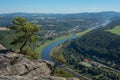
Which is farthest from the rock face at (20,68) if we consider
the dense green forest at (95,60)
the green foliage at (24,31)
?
the dense green forest at (95,60)

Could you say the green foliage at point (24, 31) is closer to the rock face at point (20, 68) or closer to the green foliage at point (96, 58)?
the rock face at point (20, 68)

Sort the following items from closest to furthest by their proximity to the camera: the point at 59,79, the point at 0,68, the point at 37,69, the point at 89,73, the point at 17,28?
the point at 59,79
the point at 0,68
the point at 37,69
the point at 17,28
the point at 89,73

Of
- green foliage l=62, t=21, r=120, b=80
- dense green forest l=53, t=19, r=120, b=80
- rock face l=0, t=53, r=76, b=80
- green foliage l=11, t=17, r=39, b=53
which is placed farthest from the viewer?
dense green forest l=53, t=19, r=120, b=80

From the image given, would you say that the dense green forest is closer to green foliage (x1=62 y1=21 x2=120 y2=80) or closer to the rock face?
green foliage (x1=62 y1=21 x2=120 y2=80)

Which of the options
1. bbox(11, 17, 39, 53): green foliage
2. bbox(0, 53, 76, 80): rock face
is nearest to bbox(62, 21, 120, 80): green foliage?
bbox(11, 17, 39, 53): green foliage

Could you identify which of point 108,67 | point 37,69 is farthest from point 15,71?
point 108,67

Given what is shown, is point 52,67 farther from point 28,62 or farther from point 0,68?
point 0,68

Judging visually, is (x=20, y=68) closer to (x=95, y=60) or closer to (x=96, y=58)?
(x=95, y=60)

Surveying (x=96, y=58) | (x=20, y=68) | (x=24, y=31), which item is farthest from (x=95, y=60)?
(x=20, y=68)

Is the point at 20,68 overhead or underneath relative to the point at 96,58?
overhead

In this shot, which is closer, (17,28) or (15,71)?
(15,71)

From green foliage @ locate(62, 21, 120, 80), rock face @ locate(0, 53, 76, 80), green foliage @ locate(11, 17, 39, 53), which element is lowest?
green foliage @ locate(62, 21, 120, 80)
